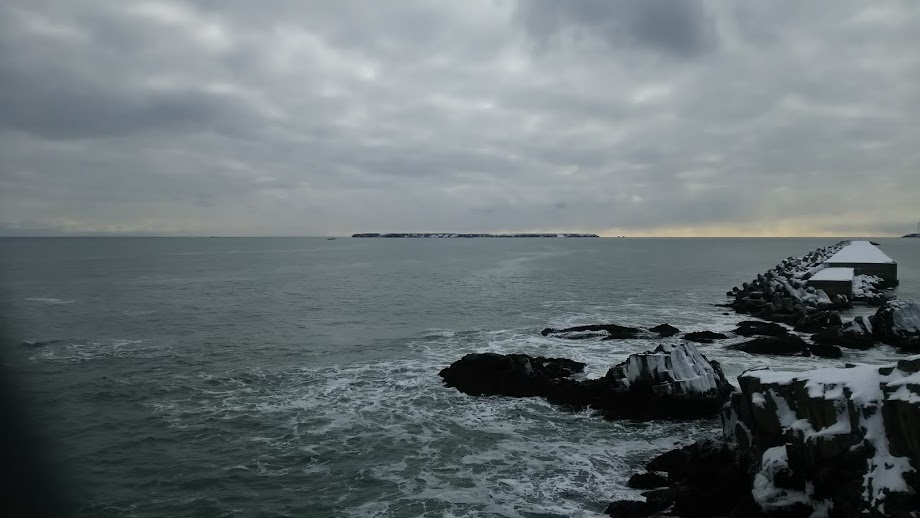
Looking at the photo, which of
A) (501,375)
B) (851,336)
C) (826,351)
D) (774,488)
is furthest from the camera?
(851,336)

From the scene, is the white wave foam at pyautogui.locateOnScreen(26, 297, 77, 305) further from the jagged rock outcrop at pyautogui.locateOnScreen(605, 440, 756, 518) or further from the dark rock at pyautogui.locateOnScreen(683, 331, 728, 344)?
the jagged rock outcrop at pyautogui.locateOnScreen(605, 440, 756, 518)

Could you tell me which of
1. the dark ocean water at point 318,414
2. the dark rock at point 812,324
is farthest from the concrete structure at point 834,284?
the dark rock at point 812,324

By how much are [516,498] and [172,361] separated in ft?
72.6

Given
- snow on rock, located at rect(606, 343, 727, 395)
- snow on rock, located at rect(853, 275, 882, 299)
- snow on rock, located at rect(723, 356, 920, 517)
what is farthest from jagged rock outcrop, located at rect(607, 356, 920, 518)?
snow on rock, located at rect(853, 275, 882, 299)

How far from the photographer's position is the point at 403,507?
13.7 metres

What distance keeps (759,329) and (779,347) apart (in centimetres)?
580

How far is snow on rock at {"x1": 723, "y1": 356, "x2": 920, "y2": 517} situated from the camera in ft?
34.2

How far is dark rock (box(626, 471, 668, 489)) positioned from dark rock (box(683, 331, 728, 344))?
19.4m

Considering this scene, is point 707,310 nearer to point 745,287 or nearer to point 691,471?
point 745,287

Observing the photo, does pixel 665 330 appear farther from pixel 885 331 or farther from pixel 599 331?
pixel 885 331

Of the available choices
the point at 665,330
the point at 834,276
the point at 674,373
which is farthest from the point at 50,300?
the point at 834,276

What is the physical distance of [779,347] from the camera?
28859 millimetres

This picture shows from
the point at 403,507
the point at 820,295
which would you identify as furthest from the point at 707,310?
the point at 403,507

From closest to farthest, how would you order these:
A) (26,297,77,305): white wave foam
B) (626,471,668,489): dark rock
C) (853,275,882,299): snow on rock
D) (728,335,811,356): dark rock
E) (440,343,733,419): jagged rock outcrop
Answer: (626,471,668,489): dark rock → (440,343,733,419): jagged rock outcrop → (728,335,811,356): dark rock → (26,297,77,305): white wave foam → (853,275,882,299): snow on rock
